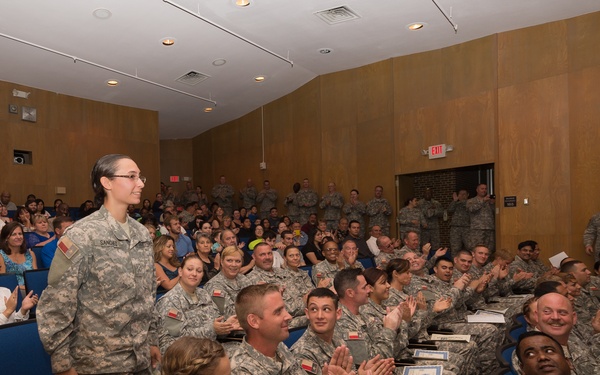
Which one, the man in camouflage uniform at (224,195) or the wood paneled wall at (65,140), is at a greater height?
the wood paneled wall at (65,140)

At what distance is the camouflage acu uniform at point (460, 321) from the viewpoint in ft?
13.0

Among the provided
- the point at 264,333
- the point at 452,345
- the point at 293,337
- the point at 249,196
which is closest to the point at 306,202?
the point at 249,196

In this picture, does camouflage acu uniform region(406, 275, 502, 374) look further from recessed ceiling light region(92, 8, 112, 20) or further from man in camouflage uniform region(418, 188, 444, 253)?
recessed ceiling light region(92, 8, 112, 20)

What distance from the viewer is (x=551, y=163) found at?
23.5 feet

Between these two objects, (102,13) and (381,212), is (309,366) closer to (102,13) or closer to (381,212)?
(102,13)

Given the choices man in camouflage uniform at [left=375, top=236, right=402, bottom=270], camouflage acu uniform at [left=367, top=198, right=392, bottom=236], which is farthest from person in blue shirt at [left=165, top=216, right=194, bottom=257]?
camouflage acu uniform at [left=367, top=198, right=392, bottom=236]

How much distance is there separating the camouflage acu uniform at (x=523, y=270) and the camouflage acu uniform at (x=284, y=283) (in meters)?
2.70

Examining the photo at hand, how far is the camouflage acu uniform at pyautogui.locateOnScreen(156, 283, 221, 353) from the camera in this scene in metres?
2.94

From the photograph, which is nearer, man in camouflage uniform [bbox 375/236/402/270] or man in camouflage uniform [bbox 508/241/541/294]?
man in camouflage uniform [bbox 508/241/541/294]

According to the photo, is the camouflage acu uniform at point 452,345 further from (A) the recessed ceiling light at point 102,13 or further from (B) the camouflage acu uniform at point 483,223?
(A) the recessed ceiling light at point 102,13

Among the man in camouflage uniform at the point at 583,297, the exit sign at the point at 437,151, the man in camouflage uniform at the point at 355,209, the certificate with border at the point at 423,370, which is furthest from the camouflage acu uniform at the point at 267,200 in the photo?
the certificate with border at the point at 423,370

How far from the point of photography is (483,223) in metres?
7.84

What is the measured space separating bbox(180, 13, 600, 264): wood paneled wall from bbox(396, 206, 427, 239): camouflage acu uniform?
664 mm

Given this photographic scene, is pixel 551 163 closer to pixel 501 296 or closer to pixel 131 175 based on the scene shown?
pixel 501 296
